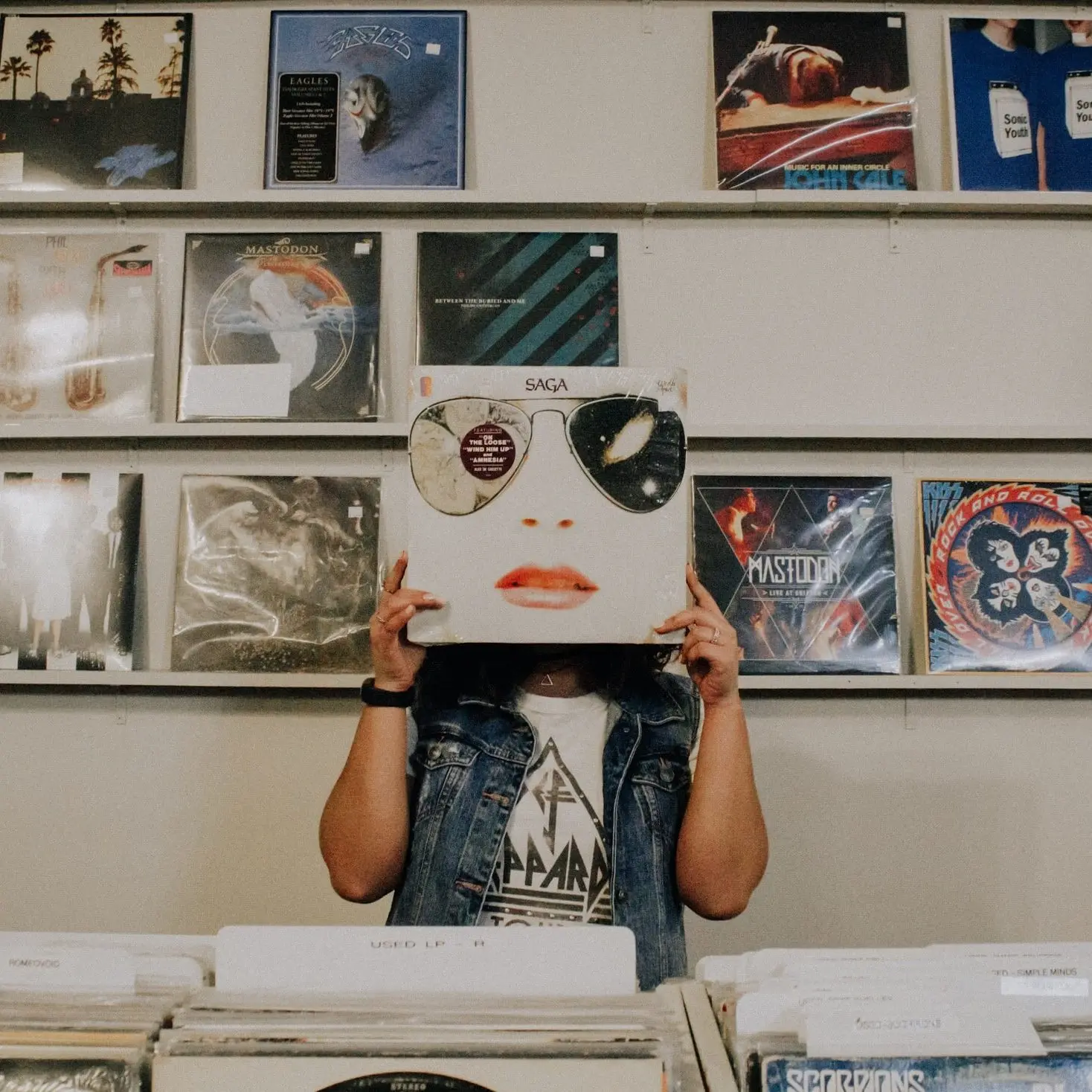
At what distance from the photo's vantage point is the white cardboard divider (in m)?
0.55

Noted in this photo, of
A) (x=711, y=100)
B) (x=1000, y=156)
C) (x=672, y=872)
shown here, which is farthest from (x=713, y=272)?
(x=672, y=872)

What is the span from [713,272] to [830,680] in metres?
0.80

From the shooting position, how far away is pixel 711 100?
186 cm

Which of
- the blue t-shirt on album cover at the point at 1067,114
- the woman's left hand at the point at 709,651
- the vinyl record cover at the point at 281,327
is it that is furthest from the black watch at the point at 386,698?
the blue t-shirt on album cover at the point at 1067,114

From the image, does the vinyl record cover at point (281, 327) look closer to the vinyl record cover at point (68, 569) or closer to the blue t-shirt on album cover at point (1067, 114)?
the vinyl record cover at point (68, 569)

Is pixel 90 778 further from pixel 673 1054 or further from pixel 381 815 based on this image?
pixel 673 1054

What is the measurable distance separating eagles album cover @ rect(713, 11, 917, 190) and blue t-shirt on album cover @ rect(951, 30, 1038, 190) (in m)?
0.10

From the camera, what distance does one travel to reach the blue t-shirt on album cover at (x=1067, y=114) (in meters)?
1.82

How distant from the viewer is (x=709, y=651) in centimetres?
110

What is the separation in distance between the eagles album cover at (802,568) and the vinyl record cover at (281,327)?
0.70 metres

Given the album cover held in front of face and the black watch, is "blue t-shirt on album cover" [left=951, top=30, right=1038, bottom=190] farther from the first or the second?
the black watch

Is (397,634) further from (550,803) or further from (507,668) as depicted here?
(550,803)

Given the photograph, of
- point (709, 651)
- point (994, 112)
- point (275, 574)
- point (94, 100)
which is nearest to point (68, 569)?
point (275, 574)

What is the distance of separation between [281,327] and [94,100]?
603mm
